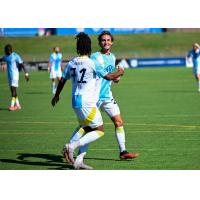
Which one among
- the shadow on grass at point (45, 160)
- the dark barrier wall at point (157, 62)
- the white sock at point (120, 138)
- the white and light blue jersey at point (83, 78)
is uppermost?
the dark barrier wall at point (157, 62)

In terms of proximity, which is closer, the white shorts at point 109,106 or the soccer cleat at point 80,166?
the soccer cleat at point 80,166

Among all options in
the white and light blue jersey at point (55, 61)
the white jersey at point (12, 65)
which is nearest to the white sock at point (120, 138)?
the white jersey at point (12, 65)

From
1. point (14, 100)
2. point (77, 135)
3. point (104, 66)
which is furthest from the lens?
point (14, 100)

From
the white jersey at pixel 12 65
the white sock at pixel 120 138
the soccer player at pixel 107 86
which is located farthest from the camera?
the white jersey at pixel 12 65

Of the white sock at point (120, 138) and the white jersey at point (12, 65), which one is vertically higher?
the white jersey at point (12, 65)

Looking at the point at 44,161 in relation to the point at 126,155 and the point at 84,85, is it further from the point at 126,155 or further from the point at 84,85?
the point at 84,85

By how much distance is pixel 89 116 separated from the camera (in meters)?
10.6

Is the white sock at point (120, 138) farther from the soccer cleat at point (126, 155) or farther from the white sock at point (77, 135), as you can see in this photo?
the white sock at point (77, 135)

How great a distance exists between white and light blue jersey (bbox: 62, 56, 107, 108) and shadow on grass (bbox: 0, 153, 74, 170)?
1107 mm

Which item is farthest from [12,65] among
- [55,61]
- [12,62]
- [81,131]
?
[81,131]

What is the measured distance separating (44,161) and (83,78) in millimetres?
1853

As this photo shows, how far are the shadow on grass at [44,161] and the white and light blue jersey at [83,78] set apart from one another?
3.63 feet

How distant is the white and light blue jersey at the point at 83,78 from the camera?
1053 cm
